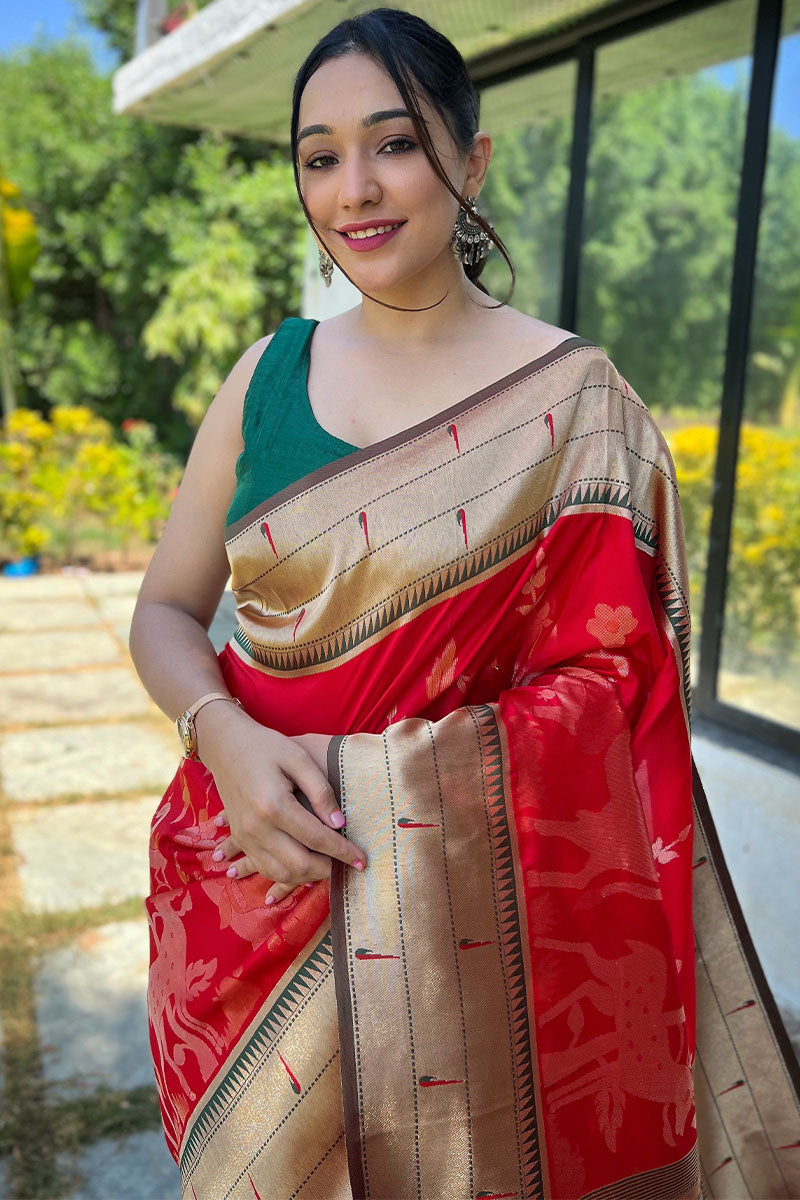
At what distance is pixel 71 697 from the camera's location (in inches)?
188

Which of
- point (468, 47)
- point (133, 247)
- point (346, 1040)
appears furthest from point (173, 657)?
point (133, 247)

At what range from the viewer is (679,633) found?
50.2 inches

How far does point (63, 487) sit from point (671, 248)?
5182 mm

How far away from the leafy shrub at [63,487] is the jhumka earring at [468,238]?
22.6 feet

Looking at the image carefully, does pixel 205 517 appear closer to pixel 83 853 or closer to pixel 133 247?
pixel 83 853

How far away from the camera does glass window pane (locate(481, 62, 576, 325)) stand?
4.05m

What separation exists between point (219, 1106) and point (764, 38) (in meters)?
2.86

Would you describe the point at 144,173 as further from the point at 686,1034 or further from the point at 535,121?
the point at 686,1034

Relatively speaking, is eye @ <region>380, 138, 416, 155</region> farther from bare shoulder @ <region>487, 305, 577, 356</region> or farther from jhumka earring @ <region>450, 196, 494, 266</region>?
bare shoulder @ <region>487, 305, 577, 356</region>

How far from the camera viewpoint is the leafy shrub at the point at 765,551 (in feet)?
12.2

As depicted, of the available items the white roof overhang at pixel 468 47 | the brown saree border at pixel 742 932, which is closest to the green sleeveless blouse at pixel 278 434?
the brown saree border at pixel 742 932

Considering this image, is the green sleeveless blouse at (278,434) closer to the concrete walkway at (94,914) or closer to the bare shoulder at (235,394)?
the bare shoulder at (235,394)

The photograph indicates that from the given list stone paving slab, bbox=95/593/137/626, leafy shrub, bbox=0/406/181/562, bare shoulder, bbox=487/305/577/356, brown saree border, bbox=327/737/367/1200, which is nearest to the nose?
bare shoulder, bbox=487/305/577/356

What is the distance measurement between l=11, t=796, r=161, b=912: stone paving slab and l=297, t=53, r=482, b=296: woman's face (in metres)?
2.27
